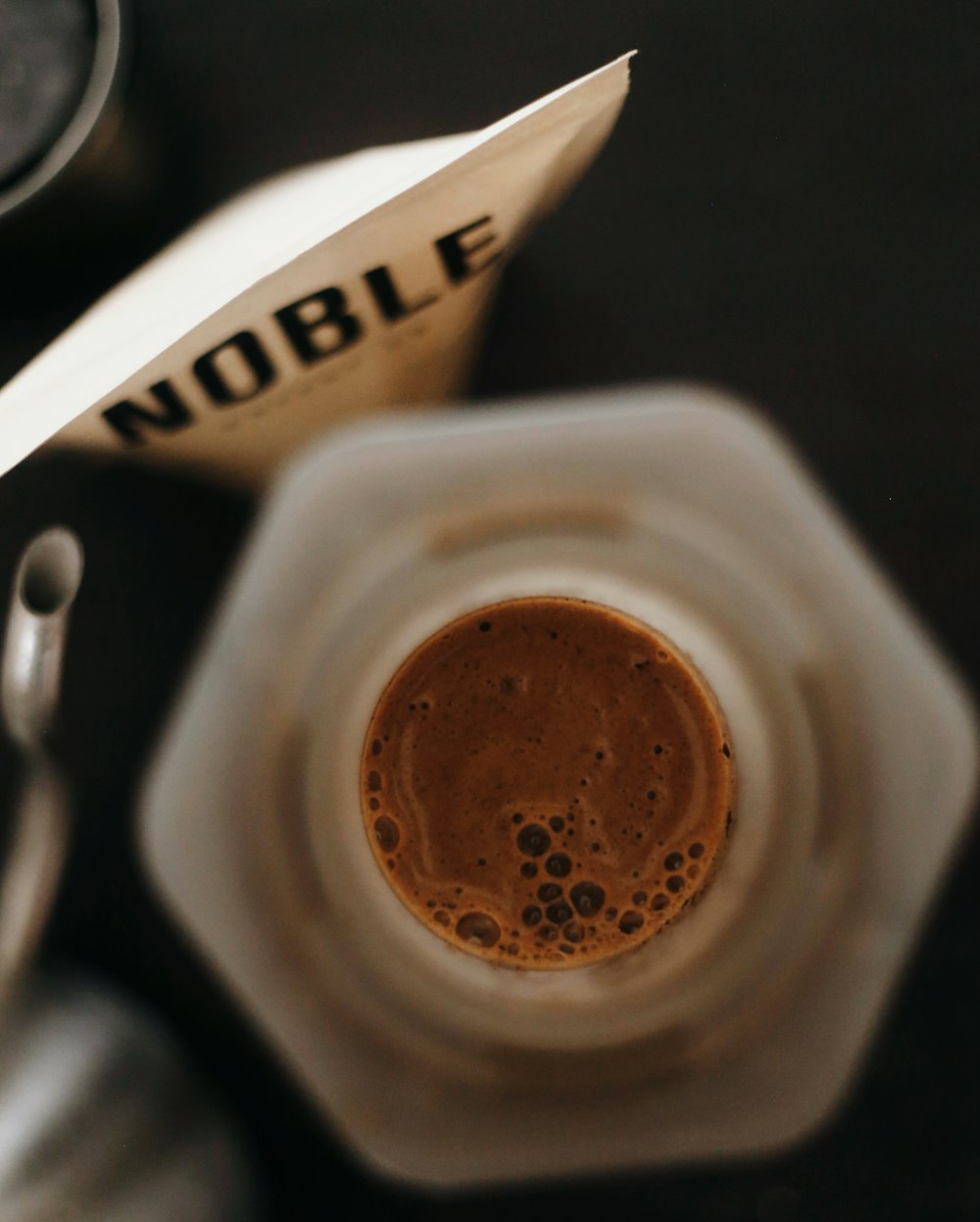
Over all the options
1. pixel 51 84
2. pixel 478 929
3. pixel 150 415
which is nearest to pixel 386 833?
pixel 478 929

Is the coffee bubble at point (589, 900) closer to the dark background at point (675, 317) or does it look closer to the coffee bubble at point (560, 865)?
the coffee bubble at point (560, 865)

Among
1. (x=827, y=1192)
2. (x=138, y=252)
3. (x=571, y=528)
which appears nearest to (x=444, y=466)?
(x=571, y=528)

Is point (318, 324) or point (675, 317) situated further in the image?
point (675, 317)

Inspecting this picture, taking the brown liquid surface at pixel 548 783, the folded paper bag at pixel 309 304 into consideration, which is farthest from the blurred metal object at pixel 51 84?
the brown liquid surface at pixel 548 783

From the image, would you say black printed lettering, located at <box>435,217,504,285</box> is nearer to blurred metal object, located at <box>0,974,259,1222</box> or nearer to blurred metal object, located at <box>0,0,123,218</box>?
blurred metal object, located at <box>0,0,123,218</box>

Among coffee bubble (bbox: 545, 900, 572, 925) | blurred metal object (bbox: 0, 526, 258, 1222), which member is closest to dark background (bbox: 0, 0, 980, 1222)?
blurred metal object (bbox: 0, 526, 258, 1222)

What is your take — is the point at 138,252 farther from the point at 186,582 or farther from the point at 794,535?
the point at 794,535

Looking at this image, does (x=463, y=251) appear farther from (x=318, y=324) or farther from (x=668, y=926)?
(x=668, y=926)
